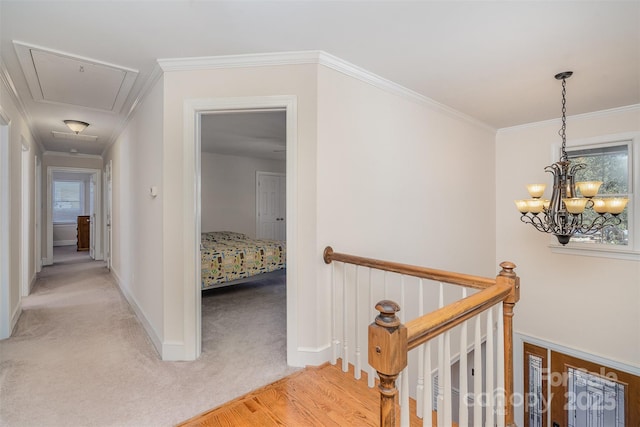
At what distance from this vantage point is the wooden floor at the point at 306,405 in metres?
1.65

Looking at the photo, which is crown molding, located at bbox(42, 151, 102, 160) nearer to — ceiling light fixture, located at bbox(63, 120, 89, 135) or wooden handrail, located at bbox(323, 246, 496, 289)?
ceiling light fixture, located at bbox(63, 120, 89, 135)

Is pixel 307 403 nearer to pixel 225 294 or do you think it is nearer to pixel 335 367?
pixel 335 367

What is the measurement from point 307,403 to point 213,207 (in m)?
5.18

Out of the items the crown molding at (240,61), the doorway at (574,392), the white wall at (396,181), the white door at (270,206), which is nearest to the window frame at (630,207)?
the white wall at (396,181)

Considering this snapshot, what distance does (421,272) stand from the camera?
1.78 meters

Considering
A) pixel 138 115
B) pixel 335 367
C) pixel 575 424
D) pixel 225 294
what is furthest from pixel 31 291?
pixel 575 424

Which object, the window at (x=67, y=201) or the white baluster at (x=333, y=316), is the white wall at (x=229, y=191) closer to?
the white baluster at (x=333, y=316)

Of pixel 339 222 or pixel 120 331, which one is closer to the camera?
pixel 339 222

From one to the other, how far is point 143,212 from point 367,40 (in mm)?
2627

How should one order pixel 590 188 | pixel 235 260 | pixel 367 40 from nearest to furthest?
pixel 367 40
pixel 590 188
pixel 235 260

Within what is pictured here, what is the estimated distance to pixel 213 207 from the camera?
630 cm

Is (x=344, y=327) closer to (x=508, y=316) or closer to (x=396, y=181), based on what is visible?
(x=508, y=316)

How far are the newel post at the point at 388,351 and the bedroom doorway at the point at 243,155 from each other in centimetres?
134

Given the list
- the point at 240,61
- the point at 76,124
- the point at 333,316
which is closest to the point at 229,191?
the point at 76,124
